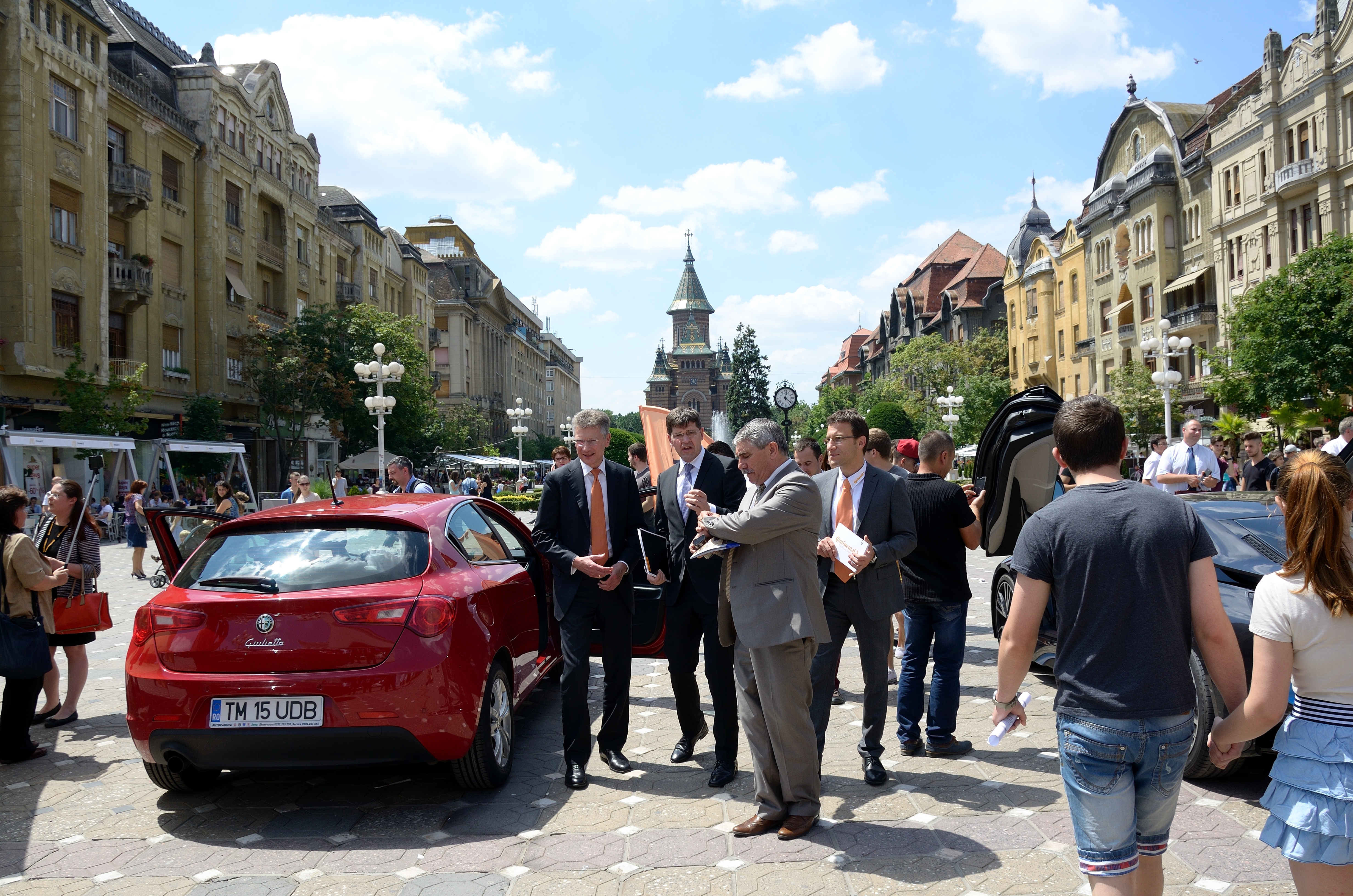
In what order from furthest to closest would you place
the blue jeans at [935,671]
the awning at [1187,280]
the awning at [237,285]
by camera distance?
the awning at [1187,280]
the awning at [237,285]
the blue jeans at [935,671]

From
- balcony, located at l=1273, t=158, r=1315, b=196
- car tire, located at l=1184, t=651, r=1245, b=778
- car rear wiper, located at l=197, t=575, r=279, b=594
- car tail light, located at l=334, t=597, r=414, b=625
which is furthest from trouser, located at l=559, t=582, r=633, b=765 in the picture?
balcony, located at l=1273, t=158, r=1315, b=196

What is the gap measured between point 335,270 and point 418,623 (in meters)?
50.0

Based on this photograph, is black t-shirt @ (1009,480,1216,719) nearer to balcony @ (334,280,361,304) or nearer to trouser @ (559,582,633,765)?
trouser @ (559,582,633,765)

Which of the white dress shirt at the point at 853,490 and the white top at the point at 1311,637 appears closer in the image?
the white top at the point at 1311,637

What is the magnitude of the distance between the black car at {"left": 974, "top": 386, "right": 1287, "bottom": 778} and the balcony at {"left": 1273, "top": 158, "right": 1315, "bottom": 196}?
31.5 m

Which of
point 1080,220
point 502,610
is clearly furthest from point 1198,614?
point 1080,220

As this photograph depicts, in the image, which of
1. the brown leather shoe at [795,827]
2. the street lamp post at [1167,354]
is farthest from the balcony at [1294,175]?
the brown leather shoe at [795,827]

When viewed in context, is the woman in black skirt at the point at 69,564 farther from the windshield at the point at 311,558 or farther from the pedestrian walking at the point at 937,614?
the pedestrian walking at the point at 937,614

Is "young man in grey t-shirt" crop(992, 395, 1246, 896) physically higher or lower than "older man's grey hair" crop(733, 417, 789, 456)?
lower

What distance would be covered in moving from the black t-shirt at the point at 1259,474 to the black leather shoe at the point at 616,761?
11.7m

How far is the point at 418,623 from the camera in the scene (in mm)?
4848

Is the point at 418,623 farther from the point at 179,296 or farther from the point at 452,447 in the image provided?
the point at 452,447

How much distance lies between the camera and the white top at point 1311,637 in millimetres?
2602

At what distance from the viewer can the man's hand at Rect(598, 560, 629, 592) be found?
5473mm
